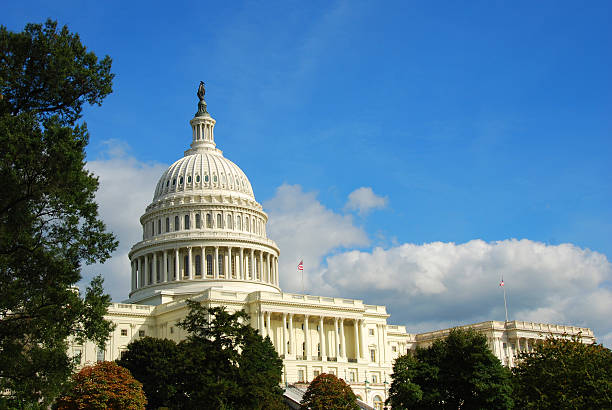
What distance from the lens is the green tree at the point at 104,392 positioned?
2601 inches

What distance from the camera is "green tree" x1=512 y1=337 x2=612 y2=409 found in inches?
2105

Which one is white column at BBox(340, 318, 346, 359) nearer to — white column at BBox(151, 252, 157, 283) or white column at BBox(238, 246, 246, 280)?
white column at BBox(238, 246, 246, 280)

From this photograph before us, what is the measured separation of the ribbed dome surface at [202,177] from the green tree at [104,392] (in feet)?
234

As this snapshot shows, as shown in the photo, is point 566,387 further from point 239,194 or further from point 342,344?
point 239,194

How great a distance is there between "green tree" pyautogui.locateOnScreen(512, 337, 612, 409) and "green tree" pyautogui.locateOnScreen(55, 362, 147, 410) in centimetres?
3244

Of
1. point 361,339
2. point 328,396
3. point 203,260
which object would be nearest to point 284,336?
point 361,339

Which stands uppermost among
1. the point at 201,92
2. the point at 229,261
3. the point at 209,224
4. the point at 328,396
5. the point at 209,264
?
the point at 201,92

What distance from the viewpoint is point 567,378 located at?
5469cm

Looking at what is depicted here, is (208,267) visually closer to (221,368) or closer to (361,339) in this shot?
(361,339)

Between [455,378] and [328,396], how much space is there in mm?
12692

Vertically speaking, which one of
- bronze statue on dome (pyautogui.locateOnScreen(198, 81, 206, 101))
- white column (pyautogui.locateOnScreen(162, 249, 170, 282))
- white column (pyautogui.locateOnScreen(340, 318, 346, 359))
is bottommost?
white column (pyautogui.locateOnScreen(340, 318, 346, 359))

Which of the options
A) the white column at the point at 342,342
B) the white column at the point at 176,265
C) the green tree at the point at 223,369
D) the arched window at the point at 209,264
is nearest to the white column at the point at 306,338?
the white column at the point at 342,342

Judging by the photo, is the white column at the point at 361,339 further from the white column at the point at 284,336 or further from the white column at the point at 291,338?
the white column at the point at 284,336

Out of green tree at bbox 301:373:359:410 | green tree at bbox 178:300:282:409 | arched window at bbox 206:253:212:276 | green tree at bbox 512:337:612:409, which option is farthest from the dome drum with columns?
green tree at bbox 512:337:612:409
